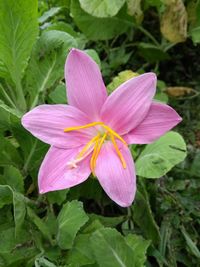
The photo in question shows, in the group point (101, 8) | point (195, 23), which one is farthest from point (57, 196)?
point (195, 23)

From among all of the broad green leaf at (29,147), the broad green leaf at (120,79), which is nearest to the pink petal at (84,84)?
the broad green leaf at (29,147)

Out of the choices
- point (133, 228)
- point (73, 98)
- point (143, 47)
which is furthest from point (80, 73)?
point (143, 47)

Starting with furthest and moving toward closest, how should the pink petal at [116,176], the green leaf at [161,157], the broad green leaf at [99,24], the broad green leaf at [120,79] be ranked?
1. the broad green leaf at [99,24]
2. the broad green leaf at [120,79]
3. the green leaf at [161,157]
4. the pink petal at [116,176]

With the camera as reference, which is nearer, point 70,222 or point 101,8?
point 70,222

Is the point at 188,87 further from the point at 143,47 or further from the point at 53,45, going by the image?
the point at 53,45

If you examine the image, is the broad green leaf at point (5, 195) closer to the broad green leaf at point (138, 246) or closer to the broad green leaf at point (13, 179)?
the broad green leaf at point (13, 179)

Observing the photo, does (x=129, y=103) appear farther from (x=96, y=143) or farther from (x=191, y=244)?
(x=191, y=244)

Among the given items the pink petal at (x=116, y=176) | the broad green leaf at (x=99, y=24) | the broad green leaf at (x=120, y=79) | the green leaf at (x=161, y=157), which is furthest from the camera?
the broad green leaf at (x=99, y=24)
